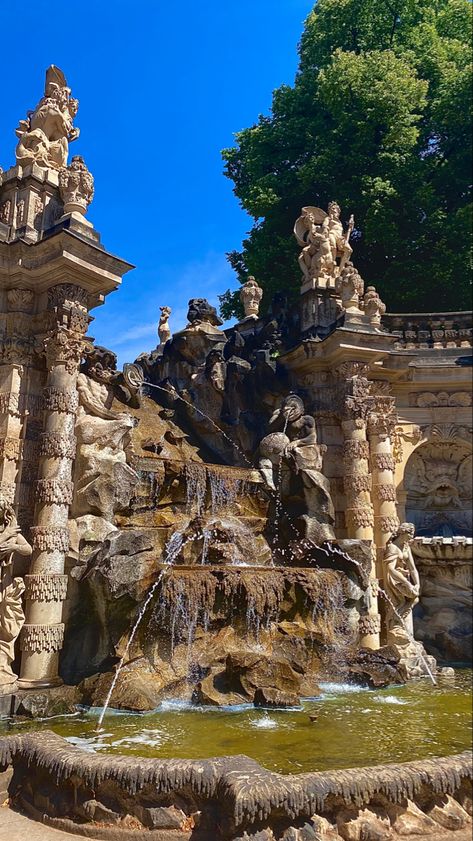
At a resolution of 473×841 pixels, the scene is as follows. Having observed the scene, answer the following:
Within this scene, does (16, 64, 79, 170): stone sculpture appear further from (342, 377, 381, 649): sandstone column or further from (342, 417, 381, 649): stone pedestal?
(342, 417, 381, 649): stone pedestal

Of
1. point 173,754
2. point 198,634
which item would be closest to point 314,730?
point 173,754

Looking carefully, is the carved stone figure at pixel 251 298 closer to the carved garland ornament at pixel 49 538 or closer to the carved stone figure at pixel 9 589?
the carved garland ornament at pixel 49 538

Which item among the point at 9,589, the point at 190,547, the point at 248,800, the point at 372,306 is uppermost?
the point at 372,306

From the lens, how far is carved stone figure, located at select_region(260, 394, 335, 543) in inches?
481

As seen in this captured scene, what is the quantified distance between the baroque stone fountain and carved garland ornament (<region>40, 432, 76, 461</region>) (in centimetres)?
4

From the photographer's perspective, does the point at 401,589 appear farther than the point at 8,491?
Yes

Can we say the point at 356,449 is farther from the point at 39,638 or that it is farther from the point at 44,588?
the point at 39,638

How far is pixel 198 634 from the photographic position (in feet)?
28.7

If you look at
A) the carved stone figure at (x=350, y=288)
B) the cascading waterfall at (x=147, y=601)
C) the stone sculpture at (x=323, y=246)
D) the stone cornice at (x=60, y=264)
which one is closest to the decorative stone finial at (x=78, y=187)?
the stone cornice at (x=60, y=264)

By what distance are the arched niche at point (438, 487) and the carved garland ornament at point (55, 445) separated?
9109mm

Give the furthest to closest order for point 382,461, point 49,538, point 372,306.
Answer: point 372,306, point 382,461, point 49,538

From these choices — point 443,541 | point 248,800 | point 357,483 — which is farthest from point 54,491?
point 443,541

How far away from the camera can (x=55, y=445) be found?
9.38 metres

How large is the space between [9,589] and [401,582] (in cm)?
735
